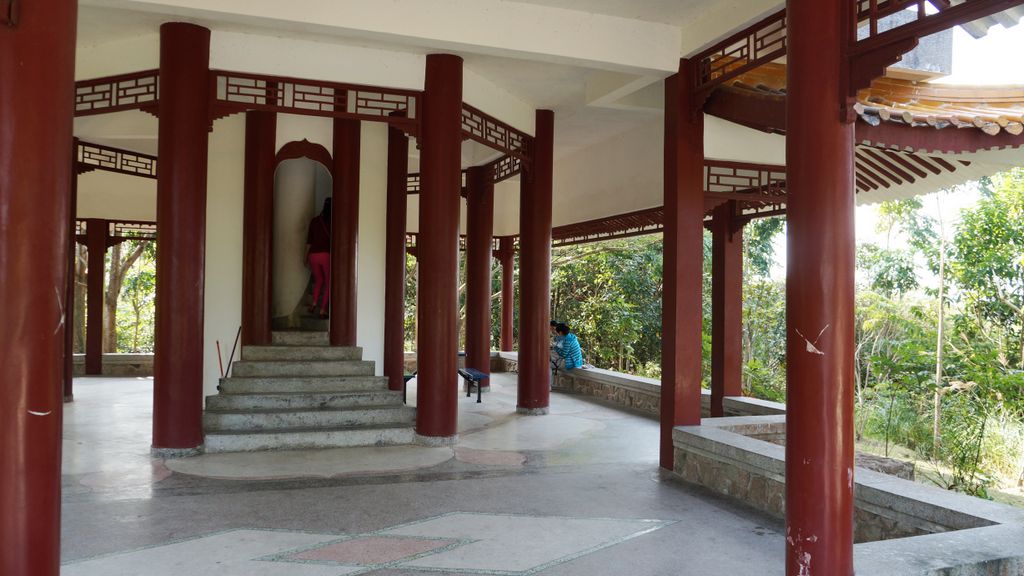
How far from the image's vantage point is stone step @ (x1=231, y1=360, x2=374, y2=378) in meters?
8.25

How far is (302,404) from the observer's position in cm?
789

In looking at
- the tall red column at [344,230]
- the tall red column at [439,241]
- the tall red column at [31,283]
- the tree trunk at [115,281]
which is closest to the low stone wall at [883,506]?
the tall red column at [439,241]

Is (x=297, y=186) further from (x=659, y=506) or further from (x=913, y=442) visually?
(x=913, y=442)

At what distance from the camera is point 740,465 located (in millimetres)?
5539

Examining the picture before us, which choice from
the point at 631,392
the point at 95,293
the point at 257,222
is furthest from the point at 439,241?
the point at 95,293

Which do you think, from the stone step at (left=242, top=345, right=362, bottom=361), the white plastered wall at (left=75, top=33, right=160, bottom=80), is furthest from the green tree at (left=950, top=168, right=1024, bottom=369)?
the white plastered wall at (left=75, top=33, right=160, bottom=80)

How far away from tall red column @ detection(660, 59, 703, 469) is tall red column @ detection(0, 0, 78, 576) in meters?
4.96

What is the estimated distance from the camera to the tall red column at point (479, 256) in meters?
12.3

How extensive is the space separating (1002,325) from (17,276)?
12.0 meters

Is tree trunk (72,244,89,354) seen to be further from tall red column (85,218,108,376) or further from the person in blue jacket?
the person in blue jacket

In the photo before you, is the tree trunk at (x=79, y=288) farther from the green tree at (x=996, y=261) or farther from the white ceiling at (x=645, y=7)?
the green tree at (x=996, y=261)

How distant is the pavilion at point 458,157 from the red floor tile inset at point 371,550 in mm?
1738

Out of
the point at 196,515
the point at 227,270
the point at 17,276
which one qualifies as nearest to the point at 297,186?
the point at 227,270

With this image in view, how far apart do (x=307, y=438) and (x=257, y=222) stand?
2.78m
